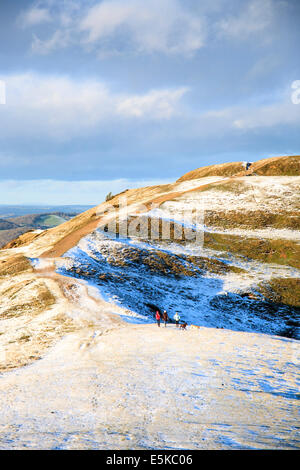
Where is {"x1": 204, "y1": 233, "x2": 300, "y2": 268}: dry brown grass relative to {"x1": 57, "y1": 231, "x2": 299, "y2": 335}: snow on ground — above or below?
above

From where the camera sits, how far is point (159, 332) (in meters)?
27.0

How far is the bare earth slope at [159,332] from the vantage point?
11320 millimetres

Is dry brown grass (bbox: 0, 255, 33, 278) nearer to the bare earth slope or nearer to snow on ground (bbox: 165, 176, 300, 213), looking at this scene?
the bare earth slope

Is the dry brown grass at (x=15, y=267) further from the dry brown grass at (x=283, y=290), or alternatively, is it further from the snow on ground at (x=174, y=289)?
the dry brown grass at (x=283, y=290)

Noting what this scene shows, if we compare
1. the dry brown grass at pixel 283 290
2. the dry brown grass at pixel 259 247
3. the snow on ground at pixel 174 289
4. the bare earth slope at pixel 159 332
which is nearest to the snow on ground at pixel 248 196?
the bare earth slope at pixel 159 332

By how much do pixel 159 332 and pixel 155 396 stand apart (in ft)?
42.2

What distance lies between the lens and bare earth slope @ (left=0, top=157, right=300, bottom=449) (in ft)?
37.1

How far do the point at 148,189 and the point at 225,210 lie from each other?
3717 centimetres

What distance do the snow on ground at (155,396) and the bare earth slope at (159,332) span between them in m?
0.08

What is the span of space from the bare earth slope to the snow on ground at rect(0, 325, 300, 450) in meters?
0.08

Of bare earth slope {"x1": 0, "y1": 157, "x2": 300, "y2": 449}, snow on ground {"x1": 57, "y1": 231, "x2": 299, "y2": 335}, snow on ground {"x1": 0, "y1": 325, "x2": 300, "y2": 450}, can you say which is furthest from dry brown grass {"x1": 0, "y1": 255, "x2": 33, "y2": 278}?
snow on ground {"x1": 0, "y1": 325, "x2": 300, "y2": 450}

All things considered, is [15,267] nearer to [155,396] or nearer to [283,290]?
[155,396]
